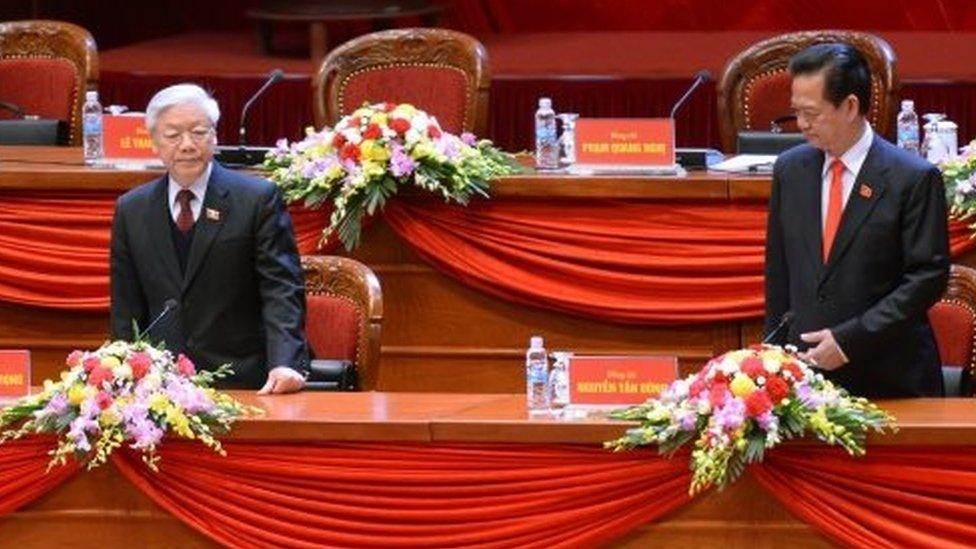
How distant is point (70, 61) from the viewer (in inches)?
261

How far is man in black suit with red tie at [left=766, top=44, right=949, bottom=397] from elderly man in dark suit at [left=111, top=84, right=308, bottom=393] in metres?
0.93

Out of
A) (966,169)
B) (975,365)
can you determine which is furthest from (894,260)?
(966,169)

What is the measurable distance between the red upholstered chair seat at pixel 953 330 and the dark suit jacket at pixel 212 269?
122cm

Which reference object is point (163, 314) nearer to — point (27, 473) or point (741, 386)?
point (27, 473)

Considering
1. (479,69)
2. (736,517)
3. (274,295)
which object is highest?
(479,69)

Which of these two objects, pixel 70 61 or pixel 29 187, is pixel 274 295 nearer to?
pixel 29 187

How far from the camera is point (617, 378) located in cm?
389

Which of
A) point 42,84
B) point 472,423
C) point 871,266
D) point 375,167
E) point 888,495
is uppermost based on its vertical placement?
point 42,84

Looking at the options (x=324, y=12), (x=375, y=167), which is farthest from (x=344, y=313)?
(x=324, y=12)

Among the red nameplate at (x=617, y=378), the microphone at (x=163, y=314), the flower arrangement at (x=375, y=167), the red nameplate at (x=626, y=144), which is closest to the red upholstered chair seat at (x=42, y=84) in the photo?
the flower arrangement at (x=375, y=167)

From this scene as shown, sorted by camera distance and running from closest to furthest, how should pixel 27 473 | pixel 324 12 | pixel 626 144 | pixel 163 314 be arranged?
pixel 27 473
pixel 163 314
pixel 626 144
pixel 324 12

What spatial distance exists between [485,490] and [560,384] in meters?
0.28

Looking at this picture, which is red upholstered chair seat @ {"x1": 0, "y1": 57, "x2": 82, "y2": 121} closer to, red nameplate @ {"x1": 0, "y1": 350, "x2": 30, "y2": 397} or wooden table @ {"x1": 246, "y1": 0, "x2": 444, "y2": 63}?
wooden table @ {"x1": 246, "y1": 0, "x2": 444, "y2": 63}

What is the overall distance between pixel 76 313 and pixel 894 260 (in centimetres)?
221
